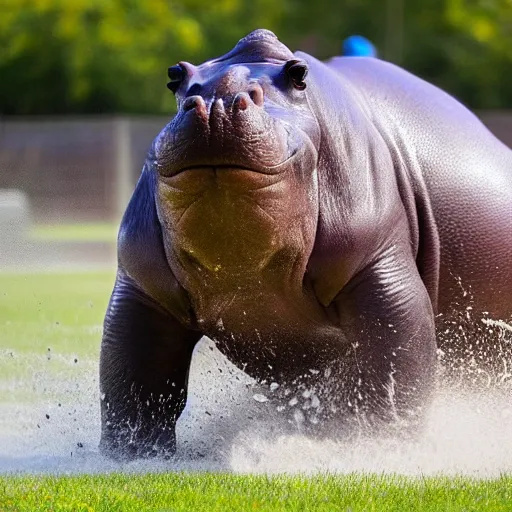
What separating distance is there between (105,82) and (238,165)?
26.3 metres

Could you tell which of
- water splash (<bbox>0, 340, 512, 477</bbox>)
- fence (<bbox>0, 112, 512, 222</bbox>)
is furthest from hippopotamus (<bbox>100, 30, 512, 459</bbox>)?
fence (<bbox>0, 112, 512, 222</bbox>)

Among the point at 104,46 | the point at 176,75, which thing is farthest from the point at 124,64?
the point at 176,75

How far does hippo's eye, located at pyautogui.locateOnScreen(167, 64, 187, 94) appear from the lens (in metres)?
4.95

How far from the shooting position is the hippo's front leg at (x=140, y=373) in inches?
215

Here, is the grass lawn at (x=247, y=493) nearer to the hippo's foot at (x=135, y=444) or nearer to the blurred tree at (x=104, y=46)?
the hippo's foot at (x=135, y=444)

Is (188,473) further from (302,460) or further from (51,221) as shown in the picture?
(51,221)

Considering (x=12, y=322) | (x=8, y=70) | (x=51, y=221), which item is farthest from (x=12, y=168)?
(x=12, y=322)

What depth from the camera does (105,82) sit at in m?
30.4

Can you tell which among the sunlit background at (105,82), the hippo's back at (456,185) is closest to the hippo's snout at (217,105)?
the hippo's back at (456,185)

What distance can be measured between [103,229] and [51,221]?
100 centimetres

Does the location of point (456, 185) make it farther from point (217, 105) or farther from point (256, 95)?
point (217, 105)

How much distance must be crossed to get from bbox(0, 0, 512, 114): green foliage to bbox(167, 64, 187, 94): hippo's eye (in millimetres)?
23454

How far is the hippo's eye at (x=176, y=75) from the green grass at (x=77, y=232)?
16.6 m

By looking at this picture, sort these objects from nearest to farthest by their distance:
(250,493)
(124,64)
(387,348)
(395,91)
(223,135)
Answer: (223,135), (250,493), (387,348), (395,91), (124,64)
